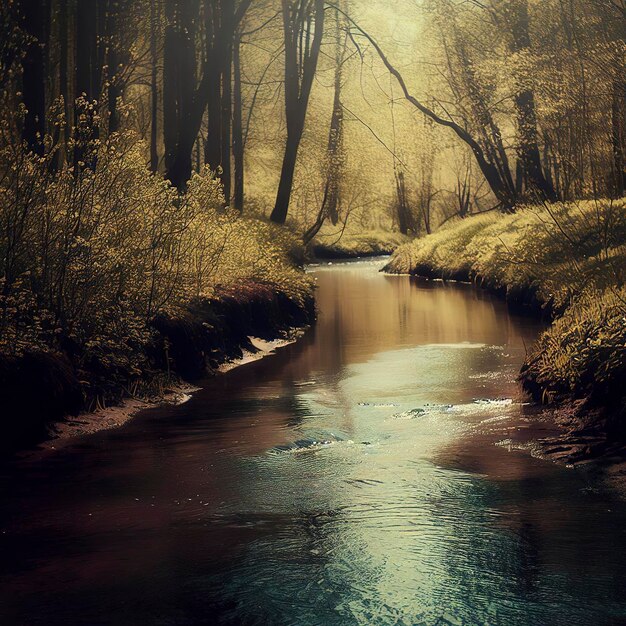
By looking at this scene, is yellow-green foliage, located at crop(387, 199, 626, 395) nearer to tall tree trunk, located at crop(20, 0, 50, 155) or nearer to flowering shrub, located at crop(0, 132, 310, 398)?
flowering shrub, located at crop(0, 132, 310, 398)

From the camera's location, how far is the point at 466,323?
21516 mm

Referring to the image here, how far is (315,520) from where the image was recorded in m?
7.59

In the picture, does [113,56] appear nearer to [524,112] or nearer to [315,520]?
[524,112]

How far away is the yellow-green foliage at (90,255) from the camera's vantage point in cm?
1106

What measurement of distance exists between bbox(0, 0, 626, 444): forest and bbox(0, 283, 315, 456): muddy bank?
0.20ft

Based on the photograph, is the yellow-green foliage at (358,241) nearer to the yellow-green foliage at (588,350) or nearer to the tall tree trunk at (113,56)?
the tall tree trunk at (113,56)

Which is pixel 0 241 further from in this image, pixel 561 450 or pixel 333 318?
pixel 333 318

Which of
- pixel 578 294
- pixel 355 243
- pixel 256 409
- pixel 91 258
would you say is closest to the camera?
pixel 91 258

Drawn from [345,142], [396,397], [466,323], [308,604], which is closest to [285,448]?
[396,397]

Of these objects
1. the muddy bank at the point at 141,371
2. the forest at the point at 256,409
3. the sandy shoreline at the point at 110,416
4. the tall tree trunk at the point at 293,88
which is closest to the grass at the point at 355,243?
Answer: the tall tree trunk at the point at 293,88

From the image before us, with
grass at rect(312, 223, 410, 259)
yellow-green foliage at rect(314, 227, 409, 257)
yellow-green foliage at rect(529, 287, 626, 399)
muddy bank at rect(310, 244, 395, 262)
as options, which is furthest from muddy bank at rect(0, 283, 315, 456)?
yellow-green foliage at rect(314, 227, 409, 257)

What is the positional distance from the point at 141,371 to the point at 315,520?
5.54 meters

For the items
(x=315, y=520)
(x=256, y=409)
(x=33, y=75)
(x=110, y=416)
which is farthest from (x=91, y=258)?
(x=315, y=520)

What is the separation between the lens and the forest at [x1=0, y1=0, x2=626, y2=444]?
38.7 ft
